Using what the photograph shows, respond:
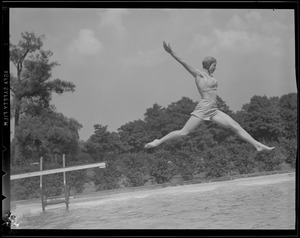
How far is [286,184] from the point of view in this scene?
253 inches

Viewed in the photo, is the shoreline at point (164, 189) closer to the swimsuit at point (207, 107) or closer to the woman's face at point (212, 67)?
the swimsuit at point (207, 107)

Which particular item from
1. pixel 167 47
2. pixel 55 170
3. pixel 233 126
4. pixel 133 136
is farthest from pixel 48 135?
pixel 233 126

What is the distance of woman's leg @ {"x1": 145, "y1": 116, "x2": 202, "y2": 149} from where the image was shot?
648 cm

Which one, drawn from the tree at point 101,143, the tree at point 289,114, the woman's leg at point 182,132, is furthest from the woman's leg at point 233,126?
the tree at point 101,143

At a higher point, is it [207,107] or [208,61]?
[208,61]

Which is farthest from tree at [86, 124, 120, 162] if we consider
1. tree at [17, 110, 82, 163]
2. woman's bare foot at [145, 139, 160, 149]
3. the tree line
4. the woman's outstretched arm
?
the woman's outstretched arm

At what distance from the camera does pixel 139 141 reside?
653cm

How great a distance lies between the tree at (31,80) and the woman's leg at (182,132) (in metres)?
1.24

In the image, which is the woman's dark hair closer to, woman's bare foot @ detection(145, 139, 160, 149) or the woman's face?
the woman's face

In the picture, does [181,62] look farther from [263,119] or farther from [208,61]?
[263,119]

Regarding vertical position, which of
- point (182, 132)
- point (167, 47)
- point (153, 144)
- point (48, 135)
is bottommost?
point (153, 144)

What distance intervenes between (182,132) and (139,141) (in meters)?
0.56

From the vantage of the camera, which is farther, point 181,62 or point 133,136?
point 133,136

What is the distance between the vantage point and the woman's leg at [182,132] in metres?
6.48
